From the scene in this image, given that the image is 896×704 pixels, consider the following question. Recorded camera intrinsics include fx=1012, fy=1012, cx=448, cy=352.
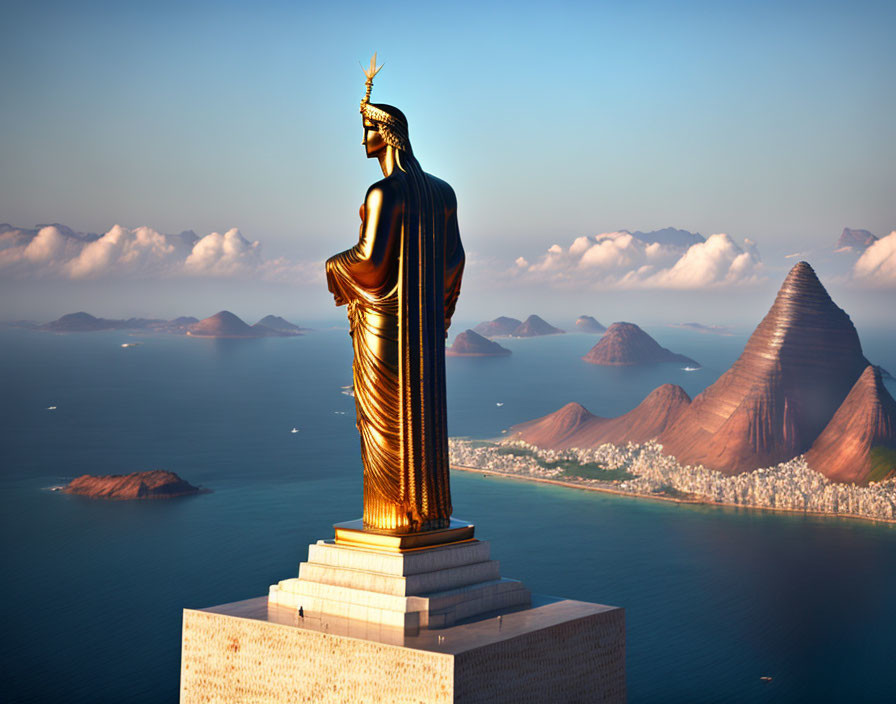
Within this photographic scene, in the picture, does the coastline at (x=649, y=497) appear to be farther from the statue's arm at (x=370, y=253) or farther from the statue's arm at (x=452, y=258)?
the statue's arm at (x=370, y=253)

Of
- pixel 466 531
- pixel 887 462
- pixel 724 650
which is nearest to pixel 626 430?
pixel 887 462

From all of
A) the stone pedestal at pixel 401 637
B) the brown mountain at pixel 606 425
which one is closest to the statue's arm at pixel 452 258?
the stone pedestal at pixel 401 637

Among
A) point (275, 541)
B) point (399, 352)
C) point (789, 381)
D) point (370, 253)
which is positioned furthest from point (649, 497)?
point (370, 253)

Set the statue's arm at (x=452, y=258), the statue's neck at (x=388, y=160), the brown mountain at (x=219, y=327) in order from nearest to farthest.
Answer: the statue's neck at (x=388, y=160)
the statue's arm at (x=452, y=258)
the brown mountain at (x=219, y=327)

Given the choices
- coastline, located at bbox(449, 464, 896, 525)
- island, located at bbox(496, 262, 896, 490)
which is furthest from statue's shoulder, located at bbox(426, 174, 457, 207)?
island, located at bbox(496, 262, 896, 490)

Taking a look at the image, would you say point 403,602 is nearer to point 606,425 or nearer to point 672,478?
point 672,478
